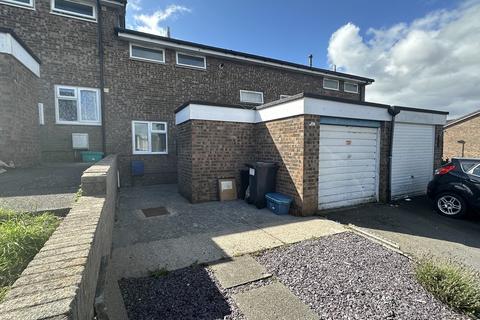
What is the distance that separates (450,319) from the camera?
2.29 meters

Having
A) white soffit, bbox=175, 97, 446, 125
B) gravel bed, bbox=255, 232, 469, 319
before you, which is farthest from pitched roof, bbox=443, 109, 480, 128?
gravel bed, bbox=255, 232, 469, 319

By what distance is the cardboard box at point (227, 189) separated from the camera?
265 inches

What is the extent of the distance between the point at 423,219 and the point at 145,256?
608 centimetres

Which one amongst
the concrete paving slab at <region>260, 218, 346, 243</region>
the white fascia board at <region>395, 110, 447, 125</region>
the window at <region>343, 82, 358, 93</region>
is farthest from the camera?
the window at <region>343, 82, 358, 93</region>

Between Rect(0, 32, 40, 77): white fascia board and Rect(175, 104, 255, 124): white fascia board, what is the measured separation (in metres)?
4.23

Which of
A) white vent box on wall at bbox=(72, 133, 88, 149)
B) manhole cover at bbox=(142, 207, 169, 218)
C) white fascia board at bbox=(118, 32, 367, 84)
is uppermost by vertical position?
white fascia board at bbox=(118, 32, 367, 84)

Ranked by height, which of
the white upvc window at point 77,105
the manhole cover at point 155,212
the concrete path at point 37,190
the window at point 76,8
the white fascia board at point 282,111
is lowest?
the manhole cover at point 155,212

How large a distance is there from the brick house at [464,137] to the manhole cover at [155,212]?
77.4 feet

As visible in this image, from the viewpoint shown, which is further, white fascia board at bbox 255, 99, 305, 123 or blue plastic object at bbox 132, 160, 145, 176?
blue plastic object at bbox 132, 160, 145, 176

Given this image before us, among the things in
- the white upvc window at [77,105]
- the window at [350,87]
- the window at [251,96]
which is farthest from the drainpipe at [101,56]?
the window at [350,87]

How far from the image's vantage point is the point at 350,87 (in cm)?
1413

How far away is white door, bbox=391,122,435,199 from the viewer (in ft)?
23.4

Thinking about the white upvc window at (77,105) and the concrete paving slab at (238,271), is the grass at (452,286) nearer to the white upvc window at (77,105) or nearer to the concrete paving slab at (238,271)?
the concrete paving slab at (238,271)

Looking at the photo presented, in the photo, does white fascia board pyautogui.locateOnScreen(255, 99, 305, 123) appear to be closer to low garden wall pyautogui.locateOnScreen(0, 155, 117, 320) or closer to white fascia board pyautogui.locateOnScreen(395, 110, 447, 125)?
white fascia board pyautogui.locateOnScreen(395, 110, 447, 125)
